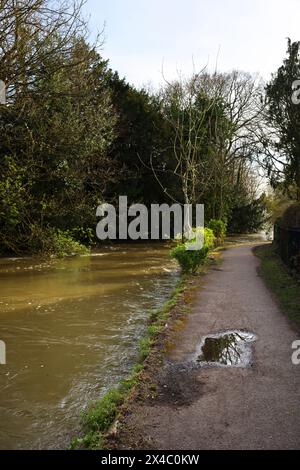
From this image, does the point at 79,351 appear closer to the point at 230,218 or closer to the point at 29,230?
Result: the point at 29,230

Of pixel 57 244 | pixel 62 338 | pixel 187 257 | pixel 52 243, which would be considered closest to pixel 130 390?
pixel 62 338

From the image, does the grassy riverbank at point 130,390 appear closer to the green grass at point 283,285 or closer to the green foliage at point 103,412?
the green foliage at point 103,412

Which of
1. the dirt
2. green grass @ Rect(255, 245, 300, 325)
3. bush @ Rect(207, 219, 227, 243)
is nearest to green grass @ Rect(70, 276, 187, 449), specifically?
the dirt

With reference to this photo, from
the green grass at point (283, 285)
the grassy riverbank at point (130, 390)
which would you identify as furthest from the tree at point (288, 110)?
the grassy riverbank at point (130, 390)

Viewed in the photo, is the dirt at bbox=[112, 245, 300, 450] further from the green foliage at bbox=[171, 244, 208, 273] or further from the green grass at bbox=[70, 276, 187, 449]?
the green foliage at bbox=[171, 244, 208, 273]

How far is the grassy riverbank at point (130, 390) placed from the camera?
477cm

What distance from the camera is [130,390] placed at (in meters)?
5.88

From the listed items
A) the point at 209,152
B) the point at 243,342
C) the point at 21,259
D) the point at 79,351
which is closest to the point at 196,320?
the point at 243,342

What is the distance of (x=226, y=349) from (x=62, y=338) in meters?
3.20

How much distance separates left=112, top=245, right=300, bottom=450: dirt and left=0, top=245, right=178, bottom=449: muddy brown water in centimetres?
87

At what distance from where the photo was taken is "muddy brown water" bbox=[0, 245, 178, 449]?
5.61 meters

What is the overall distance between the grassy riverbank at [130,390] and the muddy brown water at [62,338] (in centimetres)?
25

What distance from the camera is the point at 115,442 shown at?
454 centimetres

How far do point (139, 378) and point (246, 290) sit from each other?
7.23 metres
